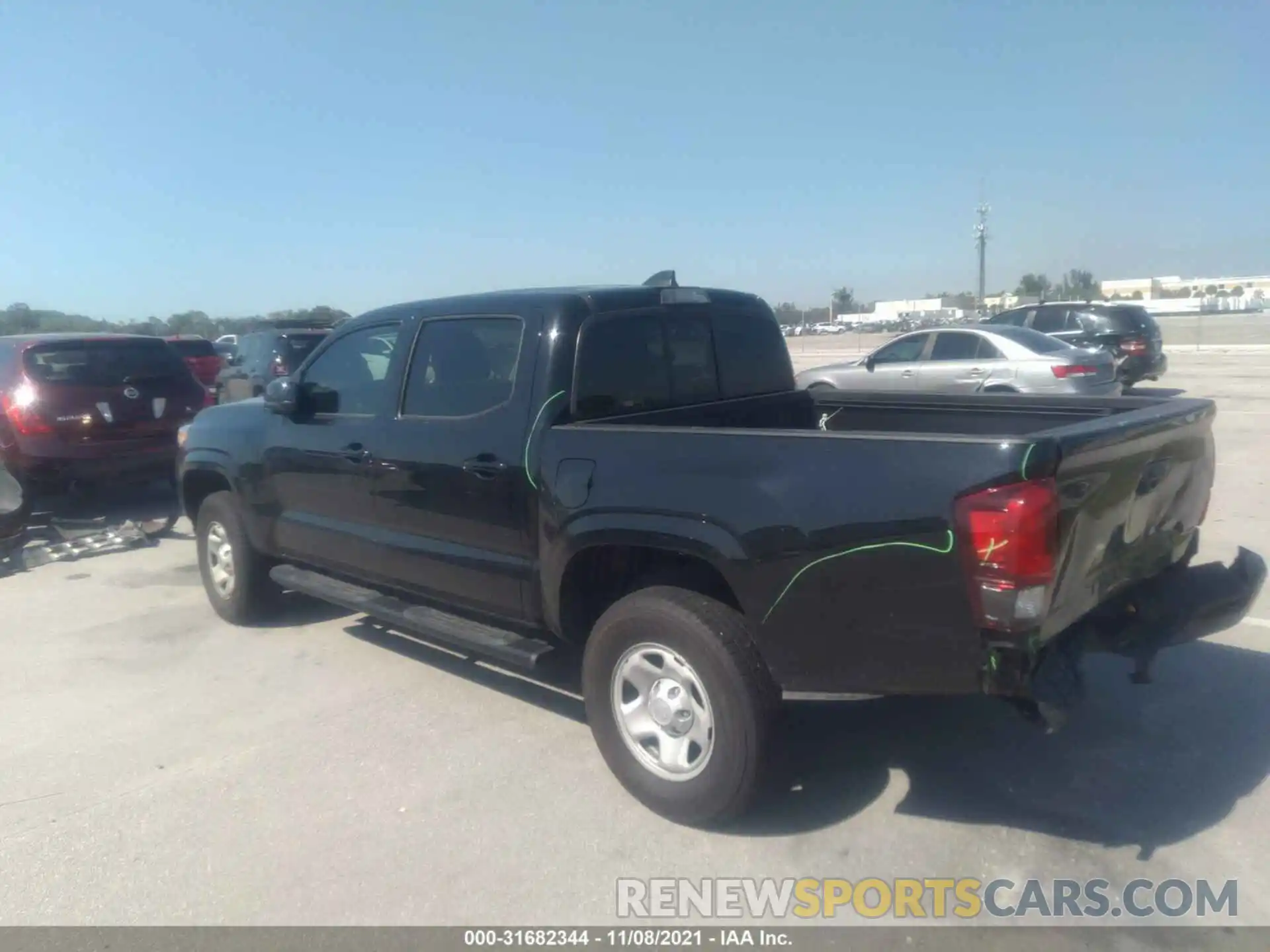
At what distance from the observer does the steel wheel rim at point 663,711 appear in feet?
11.7

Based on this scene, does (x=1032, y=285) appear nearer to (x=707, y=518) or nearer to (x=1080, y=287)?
(x=1080, y=287)

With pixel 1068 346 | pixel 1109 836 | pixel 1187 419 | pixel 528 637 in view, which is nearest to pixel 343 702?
pixel 528 637

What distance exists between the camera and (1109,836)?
3496mm

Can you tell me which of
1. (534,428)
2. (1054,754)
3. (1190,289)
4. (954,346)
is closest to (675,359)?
(534,428)

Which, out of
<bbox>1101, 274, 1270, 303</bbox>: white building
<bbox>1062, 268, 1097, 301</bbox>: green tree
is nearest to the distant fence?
<bbox>1062, 268, 1097, 301</bbox>: green tree

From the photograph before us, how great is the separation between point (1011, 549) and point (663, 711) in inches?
56.9

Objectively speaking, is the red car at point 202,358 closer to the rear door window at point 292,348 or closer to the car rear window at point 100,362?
the rear door window at point 292,348

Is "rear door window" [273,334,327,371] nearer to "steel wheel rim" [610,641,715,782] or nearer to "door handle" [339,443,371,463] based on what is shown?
"door handle" [339,443,371,463]

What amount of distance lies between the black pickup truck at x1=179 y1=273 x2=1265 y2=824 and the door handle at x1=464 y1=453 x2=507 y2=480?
1 cm

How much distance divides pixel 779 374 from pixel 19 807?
396 centimetres

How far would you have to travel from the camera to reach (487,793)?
3969 millimetres

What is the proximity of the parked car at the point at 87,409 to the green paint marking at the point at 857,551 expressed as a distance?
7690mm

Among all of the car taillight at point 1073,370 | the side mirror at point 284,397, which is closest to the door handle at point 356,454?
the side mirror at point 284,397

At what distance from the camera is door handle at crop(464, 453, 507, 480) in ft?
14.0
